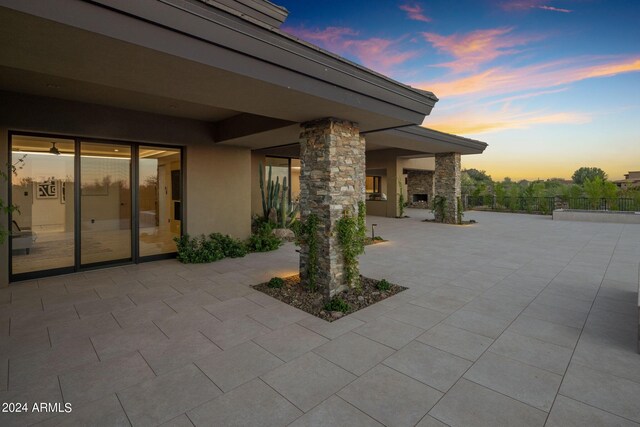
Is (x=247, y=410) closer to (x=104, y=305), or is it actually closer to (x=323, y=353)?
(x=323, y=353)

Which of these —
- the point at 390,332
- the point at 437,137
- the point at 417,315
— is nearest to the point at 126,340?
the point at 390,332

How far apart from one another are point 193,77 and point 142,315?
312cm

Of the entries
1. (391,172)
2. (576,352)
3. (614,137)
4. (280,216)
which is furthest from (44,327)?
(614,137)

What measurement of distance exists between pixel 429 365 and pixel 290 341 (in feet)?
4.77

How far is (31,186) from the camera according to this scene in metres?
5.74

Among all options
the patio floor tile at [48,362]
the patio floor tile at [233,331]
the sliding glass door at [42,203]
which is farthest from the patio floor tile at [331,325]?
the sliding glass door at [42,203]

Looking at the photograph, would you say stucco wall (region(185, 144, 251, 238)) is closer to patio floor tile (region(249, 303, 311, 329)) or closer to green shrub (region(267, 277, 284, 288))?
green shrub (region(267, 277, 284, 288))

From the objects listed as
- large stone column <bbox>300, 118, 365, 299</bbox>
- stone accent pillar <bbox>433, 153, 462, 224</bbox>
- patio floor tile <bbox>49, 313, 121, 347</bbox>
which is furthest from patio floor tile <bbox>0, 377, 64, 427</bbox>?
stone accent pillar <bbox>433, 153, 462, 224</bbox>

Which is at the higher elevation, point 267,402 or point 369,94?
point 369,94

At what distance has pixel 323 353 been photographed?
3.00 m

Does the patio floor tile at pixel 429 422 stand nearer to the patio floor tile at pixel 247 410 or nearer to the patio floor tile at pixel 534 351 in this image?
the patio floor tile at pixel 247 410

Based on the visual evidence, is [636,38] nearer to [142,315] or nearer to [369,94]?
[369,94]

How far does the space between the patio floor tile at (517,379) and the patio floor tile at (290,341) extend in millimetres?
1529

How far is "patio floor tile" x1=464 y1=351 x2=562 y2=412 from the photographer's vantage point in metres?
2.32
